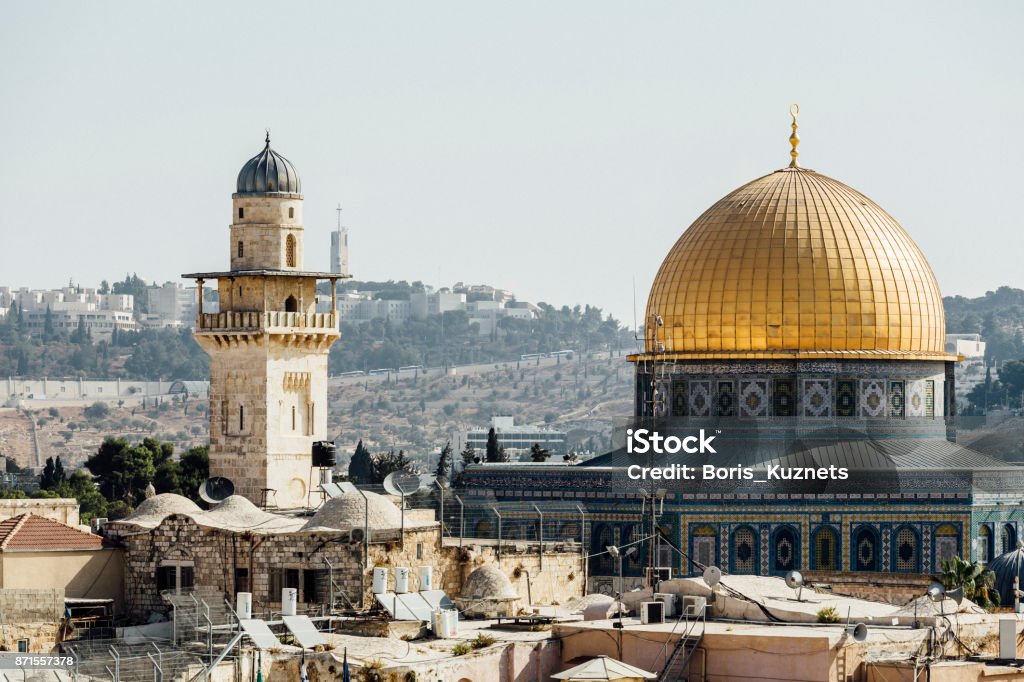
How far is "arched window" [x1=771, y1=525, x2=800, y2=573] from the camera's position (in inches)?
1941

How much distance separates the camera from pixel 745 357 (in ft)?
175

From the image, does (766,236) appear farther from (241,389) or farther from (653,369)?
(241,389)

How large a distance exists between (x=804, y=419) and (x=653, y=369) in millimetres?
3079

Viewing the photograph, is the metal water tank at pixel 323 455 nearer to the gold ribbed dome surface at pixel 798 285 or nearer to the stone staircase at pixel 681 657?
the gold ribbed dome surface at pixel 798 285

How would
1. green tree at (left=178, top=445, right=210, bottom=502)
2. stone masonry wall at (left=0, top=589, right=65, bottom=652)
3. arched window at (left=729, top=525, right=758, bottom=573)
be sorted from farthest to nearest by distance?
1. green tree at (left=178, top=445, right=210, bottom=502)
2. arched window at (left=729, top=525, right=758, bottom=573)
3. stone masonry wall at (left=0, top=589, right=65, bottom=652)

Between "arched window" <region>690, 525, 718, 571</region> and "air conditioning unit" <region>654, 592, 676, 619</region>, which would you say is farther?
"arched window" <region>690, 525, 718, 571</region>

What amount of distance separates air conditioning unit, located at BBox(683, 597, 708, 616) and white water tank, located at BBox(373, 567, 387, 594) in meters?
5.37

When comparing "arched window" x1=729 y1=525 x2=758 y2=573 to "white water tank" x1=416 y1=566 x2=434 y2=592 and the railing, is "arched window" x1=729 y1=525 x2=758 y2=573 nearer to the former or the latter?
the railing

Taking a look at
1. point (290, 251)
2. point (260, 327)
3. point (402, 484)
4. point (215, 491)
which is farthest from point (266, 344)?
point (402, 484)

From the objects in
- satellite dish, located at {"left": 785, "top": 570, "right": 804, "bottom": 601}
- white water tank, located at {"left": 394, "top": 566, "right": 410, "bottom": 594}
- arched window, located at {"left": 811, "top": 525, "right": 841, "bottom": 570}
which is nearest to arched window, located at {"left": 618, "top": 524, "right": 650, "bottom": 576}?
arched window, located at {"left": 811, "top": 525, "right": 841, "bottom": 570}

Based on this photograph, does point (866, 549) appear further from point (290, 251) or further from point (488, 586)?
point (290, 251)

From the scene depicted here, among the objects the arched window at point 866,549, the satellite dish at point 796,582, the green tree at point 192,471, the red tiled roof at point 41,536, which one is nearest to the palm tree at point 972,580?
the arched window at point 866,549

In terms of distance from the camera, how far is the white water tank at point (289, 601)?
1515 inches

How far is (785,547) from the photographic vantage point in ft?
162
